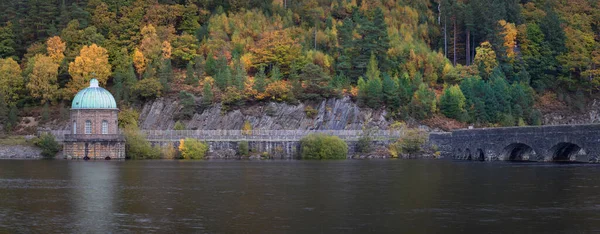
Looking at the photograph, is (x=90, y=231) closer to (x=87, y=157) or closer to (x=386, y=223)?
(x=386, y=223)

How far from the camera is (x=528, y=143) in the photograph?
81.1 metres

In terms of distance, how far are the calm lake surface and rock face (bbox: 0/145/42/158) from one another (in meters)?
34.7

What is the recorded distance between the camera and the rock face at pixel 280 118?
4259 inches

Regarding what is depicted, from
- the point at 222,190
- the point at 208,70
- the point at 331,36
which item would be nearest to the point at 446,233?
the point at 222,190

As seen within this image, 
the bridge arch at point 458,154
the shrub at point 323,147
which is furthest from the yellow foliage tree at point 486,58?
the shrub at point 323,147

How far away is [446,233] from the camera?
3406cm

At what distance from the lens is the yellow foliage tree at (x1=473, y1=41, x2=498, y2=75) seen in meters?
124

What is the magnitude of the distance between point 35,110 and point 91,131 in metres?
21.5

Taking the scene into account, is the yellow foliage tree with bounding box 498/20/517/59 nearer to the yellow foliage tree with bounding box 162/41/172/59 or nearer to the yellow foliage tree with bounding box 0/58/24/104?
the yellow foliage tree with bounding box 162/41/172/59

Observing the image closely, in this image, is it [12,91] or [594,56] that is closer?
[12,91]

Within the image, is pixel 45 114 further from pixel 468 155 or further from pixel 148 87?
pixel 468 155

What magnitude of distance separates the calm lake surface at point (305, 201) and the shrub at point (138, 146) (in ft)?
101

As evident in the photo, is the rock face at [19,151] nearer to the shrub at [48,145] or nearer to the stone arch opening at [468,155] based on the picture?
the shrub at [48,145]

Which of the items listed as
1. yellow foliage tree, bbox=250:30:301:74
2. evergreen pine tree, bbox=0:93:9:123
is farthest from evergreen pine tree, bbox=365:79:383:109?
evergreen pine tree, bbox=0:93:9:123
